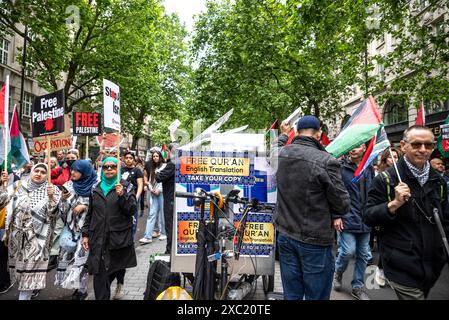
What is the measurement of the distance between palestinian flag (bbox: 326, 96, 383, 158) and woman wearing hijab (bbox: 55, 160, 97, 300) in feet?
10.1

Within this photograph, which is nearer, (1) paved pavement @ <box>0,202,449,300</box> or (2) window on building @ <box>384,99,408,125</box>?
(1) paved pavement @ <box>0,202,449,300</box>

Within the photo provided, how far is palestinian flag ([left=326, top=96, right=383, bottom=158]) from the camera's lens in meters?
3.50

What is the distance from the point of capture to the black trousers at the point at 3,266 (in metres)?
4.75

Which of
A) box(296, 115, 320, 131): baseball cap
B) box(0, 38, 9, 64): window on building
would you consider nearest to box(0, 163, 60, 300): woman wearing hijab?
box(296, 115, 320, 131): baseball cap

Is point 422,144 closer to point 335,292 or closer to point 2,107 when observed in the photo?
point 335,292

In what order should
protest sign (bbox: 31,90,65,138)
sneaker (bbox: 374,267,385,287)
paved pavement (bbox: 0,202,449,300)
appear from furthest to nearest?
sneaker (bbox: 374,267,385,287) < protest sign (bbox: 31,90,65,138) < paved pavement (bbox: 0,202,449,300)

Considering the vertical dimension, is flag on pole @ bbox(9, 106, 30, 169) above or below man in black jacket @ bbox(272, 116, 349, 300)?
above

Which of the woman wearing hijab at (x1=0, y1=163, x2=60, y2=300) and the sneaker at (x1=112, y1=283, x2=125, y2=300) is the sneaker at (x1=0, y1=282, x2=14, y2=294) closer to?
the woman wearing hijab at (x1=0, y1=163, x2=60, y2=300)

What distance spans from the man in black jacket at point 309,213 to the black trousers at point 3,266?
13.2 feet

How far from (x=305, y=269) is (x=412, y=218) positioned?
962 mm

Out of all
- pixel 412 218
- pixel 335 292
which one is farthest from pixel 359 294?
pixel 412 218

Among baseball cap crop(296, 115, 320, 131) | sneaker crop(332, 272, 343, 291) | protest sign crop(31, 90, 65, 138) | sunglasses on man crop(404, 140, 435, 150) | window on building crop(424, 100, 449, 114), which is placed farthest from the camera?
window on building crop(424, 100, 449, 114)

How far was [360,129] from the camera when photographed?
3586 millimetres
